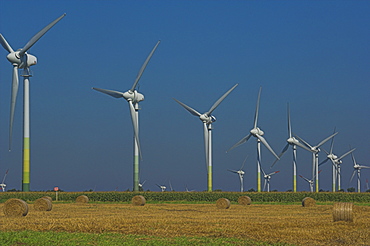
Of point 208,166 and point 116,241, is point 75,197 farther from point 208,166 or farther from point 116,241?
point 116,241

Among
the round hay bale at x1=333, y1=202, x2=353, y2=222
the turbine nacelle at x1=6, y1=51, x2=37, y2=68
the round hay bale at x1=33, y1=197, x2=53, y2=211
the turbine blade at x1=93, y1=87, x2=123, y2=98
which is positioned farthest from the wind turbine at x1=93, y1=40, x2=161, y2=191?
the round hay bale at x1=333, y1=202, x2=353, y2=222

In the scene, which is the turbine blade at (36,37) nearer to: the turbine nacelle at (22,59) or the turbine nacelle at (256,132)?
the turbine nacelle at (22,59)

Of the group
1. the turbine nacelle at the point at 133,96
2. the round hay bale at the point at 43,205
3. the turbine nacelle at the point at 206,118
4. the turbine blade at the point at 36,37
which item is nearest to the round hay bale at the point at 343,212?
the round hay bale at the point at 43,205

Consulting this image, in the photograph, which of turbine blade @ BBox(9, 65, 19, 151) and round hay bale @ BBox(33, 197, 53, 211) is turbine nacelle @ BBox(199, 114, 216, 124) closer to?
turbine blade @ BBox(9, 65, 19, 151)

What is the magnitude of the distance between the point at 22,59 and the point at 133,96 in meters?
20.0

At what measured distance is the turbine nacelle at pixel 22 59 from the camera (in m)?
86.6

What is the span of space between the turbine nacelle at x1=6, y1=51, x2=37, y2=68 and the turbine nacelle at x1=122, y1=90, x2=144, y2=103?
16361 millimetres

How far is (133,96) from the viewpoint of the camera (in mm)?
100812

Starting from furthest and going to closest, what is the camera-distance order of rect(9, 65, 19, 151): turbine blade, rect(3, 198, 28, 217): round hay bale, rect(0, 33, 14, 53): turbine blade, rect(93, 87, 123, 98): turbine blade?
rect(93, 87, 123, 98): turbine blade
rect(0, 33, 14, 53): turbine blade
rect(9, 65, 19, 151): turbine blade
rect(3, 198, 28, 217): round hay bale

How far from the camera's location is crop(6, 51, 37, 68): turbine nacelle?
284 ft

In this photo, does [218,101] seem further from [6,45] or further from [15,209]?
[15,209]

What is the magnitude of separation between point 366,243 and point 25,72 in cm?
6775

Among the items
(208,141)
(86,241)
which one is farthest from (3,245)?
(208,141)

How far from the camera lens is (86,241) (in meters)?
28.5
